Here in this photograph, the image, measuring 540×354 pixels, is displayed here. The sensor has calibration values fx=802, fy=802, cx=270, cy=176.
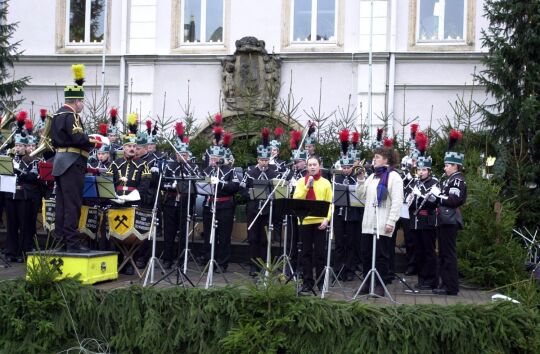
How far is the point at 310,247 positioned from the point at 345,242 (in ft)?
7.06

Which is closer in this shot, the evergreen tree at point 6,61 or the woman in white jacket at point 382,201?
the woman in white jacket at point 382,201

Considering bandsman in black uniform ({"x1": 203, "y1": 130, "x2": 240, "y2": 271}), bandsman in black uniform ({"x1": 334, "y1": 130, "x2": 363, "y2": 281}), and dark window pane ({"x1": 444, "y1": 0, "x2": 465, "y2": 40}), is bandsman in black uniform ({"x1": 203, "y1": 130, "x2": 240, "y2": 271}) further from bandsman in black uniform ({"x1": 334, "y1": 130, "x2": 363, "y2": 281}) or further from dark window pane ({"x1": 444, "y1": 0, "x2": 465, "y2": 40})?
dark window pane ({"x1": 444, "y1": 0, "x2": 465, "y2": 40})

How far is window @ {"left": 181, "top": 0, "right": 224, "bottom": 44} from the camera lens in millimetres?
20328

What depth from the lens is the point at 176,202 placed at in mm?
13117

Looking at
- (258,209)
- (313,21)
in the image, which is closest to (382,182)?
(258,209)

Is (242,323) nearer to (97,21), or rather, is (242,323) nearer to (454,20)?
(454,20)

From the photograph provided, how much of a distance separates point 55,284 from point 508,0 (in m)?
9.22

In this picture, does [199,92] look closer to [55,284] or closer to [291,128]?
[291,128]

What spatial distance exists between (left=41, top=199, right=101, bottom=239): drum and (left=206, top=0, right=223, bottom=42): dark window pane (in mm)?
9524

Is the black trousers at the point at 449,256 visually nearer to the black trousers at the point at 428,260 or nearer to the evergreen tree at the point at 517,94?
the black trousers at the point at 428,260

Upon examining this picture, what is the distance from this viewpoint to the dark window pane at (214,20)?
66.6ft

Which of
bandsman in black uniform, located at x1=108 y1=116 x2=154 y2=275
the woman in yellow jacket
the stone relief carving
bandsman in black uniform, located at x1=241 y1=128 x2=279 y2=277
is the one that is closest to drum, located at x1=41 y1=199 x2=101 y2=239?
bandsman in black uniform, located at x1=108 y1=116 x2=154 y2=275

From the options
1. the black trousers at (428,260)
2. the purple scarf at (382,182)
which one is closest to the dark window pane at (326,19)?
the black trousers at (428,260)

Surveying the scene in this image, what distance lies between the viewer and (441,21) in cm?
1933
